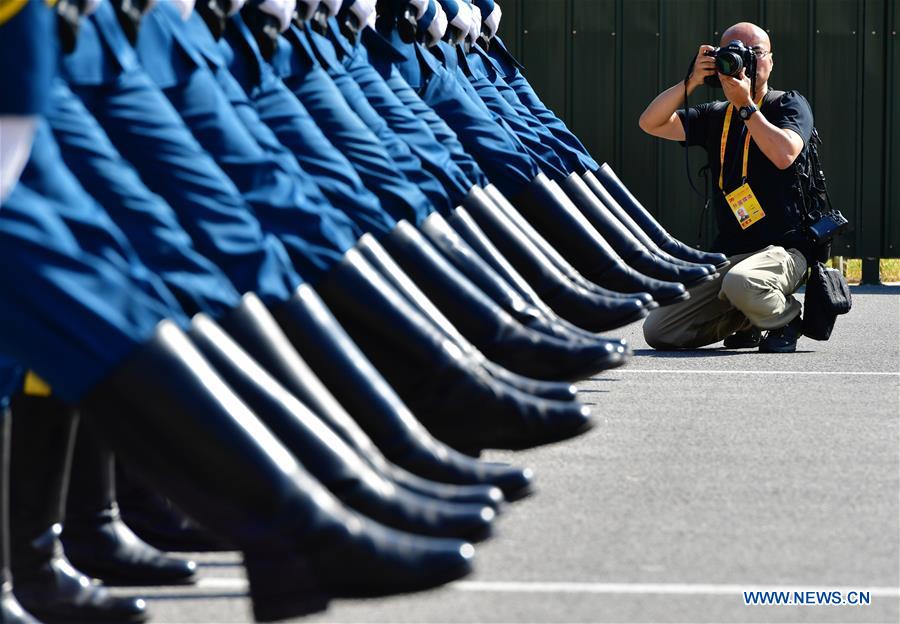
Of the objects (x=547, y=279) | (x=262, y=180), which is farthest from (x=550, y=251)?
(x=262, y=180)

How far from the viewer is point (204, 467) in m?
2.48

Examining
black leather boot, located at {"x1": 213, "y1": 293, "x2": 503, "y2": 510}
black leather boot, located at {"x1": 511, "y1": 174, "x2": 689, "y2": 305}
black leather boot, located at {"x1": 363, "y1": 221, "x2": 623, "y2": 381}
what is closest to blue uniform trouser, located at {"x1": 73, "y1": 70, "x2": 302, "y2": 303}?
black leather boot, located at {"x1": 213, "y1": 293, "x2": 503, "y2": 510}

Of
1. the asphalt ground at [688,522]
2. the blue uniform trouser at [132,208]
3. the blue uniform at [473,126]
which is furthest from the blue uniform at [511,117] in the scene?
the blue uniform trouser at [132,208]

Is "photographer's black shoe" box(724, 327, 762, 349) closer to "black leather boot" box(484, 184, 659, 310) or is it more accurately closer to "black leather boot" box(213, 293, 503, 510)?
"black leather boot" box(484, 184, 659, 310)

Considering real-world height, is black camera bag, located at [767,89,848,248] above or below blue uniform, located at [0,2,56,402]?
below

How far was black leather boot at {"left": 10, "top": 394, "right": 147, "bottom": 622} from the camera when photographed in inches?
118

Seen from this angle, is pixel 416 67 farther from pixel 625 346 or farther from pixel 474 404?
pixel 474 404

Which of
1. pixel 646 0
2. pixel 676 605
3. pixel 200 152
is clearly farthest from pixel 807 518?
pixel 646 0

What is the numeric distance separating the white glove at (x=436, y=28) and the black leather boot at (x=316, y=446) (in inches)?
96.7

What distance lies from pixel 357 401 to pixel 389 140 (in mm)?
1346

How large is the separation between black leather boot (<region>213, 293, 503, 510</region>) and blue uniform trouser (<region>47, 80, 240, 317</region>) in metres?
0.05

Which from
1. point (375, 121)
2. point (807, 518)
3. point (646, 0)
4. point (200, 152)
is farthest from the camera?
point (646, 0)

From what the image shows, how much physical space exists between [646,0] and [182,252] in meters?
8.58

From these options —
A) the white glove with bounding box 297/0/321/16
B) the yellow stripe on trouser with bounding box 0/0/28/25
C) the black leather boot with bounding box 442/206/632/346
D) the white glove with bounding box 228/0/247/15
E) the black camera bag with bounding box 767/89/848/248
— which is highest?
the yellow stripe on trouser with bounding box 0/0/28/25
